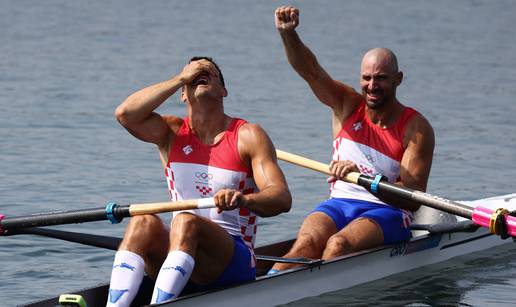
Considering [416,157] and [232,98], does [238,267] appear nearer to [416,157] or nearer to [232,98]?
[416,157]

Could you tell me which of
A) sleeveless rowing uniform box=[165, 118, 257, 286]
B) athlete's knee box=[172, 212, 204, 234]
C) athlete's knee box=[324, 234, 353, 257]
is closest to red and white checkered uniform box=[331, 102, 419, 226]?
athlete's knee box=[324, 234, 353, 257]

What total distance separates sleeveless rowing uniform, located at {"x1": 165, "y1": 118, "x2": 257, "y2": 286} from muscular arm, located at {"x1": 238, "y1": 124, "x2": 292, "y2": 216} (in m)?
0.08

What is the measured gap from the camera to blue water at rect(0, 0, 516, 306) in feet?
37.4

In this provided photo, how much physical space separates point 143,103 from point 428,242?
3.38 meters

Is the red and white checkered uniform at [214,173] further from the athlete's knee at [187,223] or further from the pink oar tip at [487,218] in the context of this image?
the pink oar tip at [487,218]

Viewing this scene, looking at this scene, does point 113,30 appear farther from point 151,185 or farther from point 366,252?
point 366,252

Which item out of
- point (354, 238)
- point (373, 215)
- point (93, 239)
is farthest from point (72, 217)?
point (373, 215)

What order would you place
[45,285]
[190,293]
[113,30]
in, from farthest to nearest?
[113,30], [45,285], [190,293]

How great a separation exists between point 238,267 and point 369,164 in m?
2.18

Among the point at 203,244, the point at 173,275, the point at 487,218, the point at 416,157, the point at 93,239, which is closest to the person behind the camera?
the point at 173,275

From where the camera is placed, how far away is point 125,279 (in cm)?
818

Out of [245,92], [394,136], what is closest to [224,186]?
[394,136]

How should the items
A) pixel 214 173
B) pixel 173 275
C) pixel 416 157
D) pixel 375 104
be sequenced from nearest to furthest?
pixel 173 275
pixel 214 173
pixel 416 157
pixel 375 104

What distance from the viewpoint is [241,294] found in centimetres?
866
